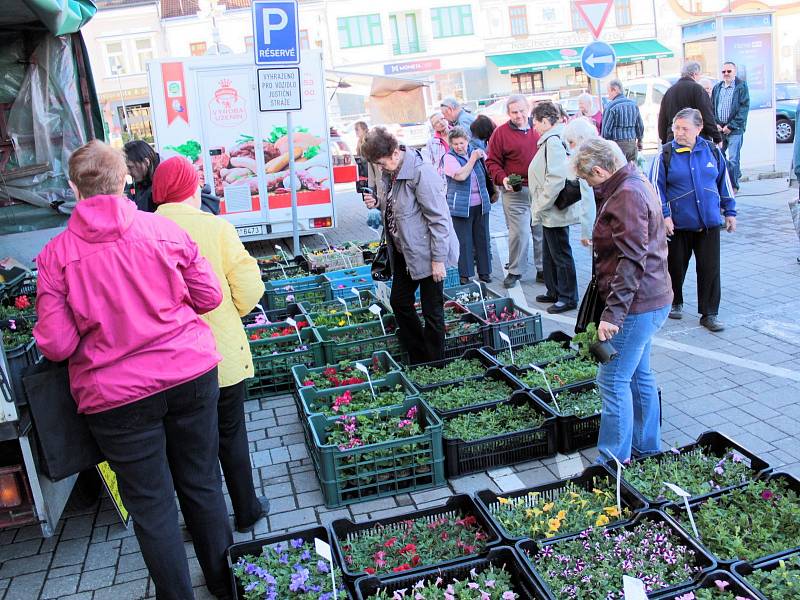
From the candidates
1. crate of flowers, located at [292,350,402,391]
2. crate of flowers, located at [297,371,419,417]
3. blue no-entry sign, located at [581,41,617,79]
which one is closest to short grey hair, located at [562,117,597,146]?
crate of flowers, located at [292,350,402,391]

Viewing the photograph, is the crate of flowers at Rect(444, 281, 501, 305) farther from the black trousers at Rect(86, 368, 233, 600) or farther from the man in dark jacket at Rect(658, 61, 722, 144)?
the man in dark jacket at Rect(658, 61, 722, 144)

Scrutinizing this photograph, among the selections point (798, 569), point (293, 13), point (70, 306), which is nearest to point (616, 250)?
point (798, 569)

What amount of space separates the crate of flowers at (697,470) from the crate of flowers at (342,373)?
1.84 m

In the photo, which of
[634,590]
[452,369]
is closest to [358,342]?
[452,369]

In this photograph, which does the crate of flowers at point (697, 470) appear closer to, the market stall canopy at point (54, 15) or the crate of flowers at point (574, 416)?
the crate of flowers at point (574, 416)

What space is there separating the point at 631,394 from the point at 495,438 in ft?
2.61

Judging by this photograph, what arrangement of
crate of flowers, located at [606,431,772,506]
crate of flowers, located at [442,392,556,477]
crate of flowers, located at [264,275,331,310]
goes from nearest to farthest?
1. crate of flowers, located at [606,431,772,506]
2. crate of flowers, located at [442,392,556,477]
3. crate of flowers, located at [264,275,331,310]

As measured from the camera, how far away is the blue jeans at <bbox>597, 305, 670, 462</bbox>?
147 inches

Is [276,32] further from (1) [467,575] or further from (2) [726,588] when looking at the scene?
(2) [726,588]

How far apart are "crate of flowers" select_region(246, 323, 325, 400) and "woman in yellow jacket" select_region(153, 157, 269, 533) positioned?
1925mm

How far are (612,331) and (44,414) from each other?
8.16ft

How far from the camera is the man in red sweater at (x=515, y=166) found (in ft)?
24.6

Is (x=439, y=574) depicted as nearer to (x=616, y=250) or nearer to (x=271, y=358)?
(x=616, y=250)

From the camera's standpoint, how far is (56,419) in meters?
2.87
